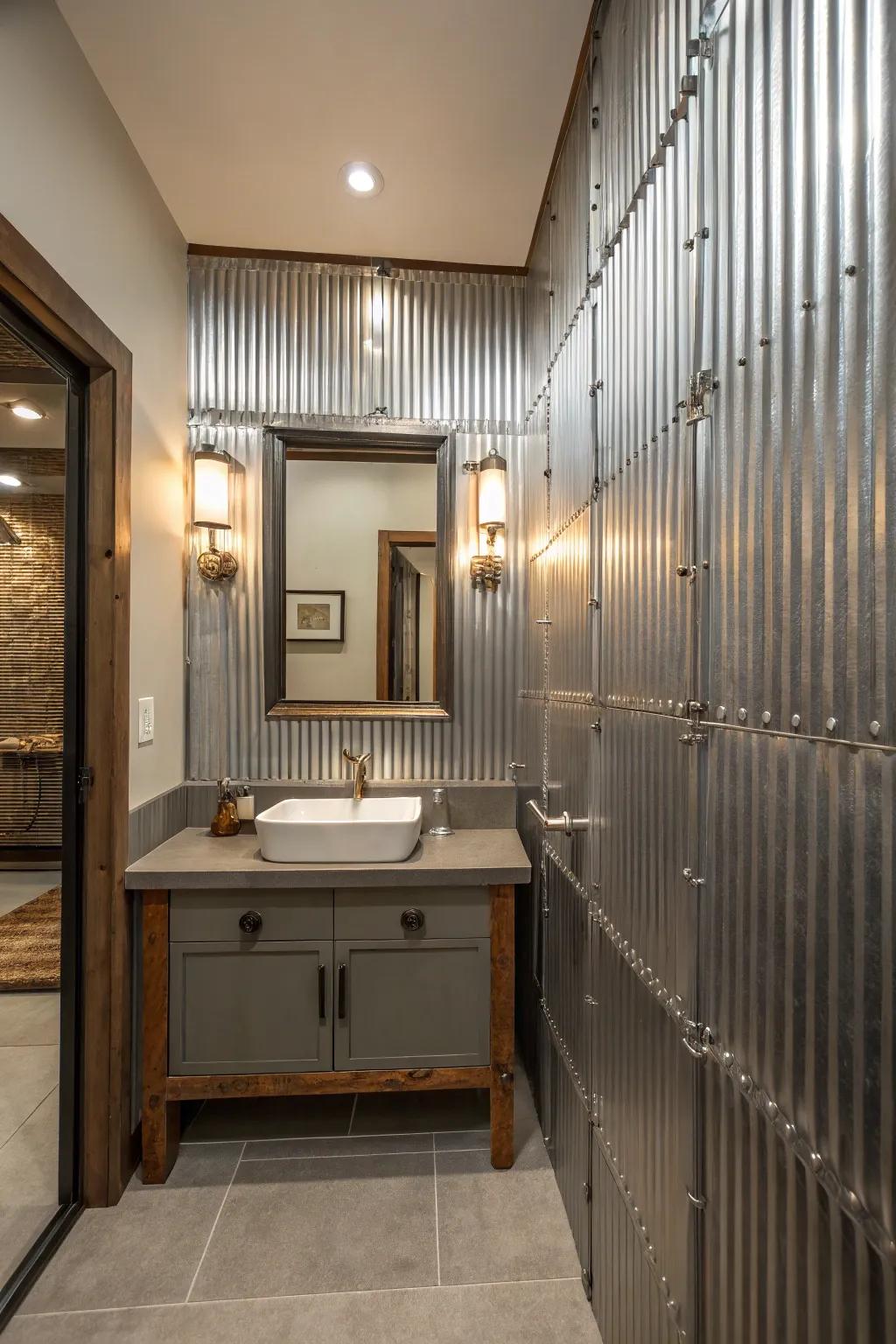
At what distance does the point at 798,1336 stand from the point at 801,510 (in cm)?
91

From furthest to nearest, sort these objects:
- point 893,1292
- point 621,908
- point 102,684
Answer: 1. point 102,684
2. point 621,908
3. point 893,1292

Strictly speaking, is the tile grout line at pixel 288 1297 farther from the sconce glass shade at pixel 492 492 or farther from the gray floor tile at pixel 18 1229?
the sconce glass shade at pixel 492 492

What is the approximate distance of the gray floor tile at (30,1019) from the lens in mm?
1624

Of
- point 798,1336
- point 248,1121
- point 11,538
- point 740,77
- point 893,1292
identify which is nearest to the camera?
point 893,1292

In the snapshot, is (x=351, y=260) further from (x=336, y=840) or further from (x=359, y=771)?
(x=336, y=840)

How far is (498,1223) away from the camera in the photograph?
168 cm

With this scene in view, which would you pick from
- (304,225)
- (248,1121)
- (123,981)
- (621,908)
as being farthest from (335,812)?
(304,225)

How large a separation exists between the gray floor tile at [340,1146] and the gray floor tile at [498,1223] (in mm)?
93

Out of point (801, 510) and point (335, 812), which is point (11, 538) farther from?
point (801, 510)

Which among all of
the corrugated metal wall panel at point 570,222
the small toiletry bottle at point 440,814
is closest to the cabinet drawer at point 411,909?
the small toiletry bottle at point 440,814

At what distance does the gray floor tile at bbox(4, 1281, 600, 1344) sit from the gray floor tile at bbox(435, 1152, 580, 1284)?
53mm

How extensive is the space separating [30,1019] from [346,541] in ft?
5.72

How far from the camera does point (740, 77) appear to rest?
857 millimetres

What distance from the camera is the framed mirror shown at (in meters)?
2.43
